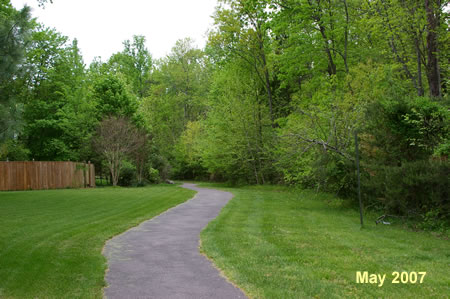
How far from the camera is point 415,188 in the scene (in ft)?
35.1

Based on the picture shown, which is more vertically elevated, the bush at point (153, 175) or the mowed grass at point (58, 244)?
the bush at point (153, 175)

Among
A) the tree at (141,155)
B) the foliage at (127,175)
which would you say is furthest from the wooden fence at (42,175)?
the tree at (141,155)

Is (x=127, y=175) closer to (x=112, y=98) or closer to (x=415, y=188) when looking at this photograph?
(x=112, y=98)

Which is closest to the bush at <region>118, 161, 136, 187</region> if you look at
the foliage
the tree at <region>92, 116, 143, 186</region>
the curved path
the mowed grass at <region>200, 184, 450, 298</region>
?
the foliage

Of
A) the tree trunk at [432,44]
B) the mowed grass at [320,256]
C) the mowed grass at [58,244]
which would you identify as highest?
the tree trunk at [432,44]

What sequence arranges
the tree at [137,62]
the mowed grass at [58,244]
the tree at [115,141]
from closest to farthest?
the mowed grass at [58,244], the tree at [115,141], the tree at [137,62]

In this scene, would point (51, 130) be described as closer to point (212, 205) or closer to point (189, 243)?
point (212, 205)

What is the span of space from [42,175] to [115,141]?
589cm

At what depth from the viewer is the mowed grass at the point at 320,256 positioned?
4.89m

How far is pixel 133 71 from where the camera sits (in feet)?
189

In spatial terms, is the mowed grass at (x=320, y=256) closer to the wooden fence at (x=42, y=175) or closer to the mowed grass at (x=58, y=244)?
the mowed grass at (x=58, y=244)

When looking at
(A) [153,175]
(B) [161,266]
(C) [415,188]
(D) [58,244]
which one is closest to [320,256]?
(B) [161,266]

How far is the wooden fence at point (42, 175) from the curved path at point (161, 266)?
56.8ft

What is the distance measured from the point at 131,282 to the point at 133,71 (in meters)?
55.6
